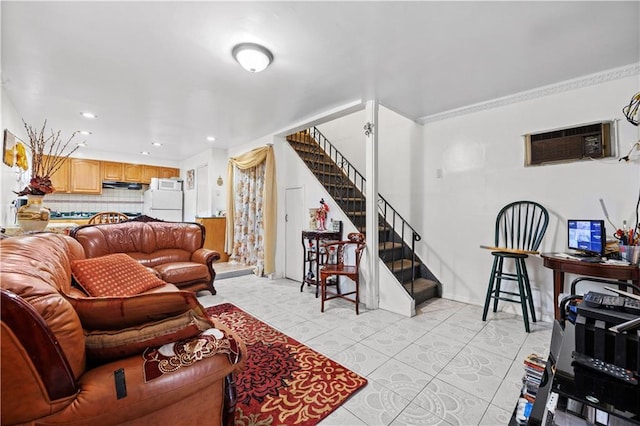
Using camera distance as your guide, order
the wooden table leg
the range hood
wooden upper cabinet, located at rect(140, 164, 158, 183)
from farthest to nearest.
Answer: wooden upper cabinet, located at rect(140, 164, 158, 183) → the range hood → the wooden table leg

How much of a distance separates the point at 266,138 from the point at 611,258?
15.5 ft

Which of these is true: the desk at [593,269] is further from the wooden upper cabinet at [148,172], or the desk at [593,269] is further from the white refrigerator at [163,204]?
the wooden upper cabinet at [148,172]

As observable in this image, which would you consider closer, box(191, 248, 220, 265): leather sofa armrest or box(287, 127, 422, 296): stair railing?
box(191, 248, 220, 265): leather sofa armrest

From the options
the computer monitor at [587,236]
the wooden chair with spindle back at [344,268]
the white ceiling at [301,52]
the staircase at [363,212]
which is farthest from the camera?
the staircase at [363,212]

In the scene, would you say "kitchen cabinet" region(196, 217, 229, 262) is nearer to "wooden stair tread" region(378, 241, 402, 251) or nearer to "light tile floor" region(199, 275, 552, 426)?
"light tile floor" region(199, 275, 552, 426)

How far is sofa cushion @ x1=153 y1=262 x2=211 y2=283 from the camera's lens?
11.1 feet

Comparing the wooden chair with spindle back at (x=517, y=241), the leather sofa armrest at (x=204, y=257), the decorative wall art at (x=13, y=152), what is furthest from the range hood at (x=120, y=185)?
the wooden chair with spindle back at (x=517, y=241)

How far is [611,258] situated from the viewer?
91.4 inches

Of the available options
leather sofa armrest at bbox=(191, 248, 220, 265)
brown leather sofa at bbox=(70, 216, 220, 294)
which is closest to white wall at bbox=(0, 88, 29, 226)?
brown leather sofa at bbox=(70, 216, 220, 294)

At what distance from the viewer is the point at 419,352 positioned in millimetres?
2229

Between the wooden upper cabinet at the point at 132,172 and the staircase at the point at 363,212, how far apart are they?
4495 millimetres

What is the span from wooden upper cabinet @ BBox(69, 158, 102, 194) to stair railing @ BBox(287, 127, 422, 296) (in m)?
4.83

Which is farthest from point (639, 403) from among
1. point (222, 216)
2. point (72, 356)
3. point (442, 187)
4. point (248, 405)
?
point (222, 216)

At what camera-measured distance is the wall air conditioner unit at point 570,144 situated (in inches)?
101
